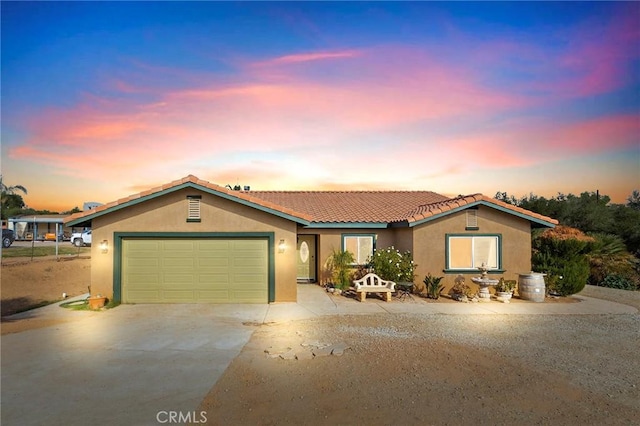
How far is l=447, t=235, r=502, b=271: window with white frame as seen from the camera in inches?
563

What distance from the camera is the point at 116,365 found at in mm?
6504

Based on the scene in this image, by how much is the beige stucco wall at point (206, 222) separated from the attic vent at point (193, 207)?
103 mm

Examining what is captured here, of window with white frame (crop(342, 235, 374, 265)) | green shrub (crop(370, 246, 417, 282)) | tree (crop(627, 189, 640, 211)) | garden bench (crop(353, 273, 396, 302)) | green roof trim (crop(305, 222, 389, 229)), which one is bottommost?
garden bench (crop(353, 273, 396, 302))

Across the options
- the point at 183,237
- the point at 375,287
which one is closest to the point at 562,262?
the point at 375,287

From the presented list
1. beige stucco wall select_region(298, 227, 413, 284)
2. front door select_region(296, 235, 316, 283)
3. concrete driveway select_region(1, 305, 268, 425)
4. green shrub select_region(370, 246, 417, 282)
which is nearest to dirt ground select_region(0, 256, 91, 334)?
concrete driveway select_region(1, 305, 268, 425)

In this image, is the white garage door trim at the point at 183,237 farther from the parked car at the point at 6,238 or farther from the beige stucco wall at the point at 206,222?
the parked car at the point at 6,238

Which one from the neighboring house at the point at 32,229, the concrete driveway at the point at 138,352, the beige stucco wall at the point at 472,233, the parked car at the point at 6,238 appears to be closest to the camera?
the concrete driveway at the point at 138,352

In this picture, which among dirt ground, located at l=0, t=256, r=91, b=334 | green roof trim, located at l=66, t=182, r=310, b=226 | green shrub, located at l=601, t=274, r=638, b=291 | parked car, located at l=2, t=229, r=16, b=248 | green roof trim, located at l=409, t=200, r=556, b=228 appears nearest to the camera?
dirt ground, located at l=0, t=256, r=91, b=334

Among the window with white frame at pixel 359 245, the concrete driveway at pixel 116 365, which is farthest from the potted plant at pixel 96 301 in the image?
the window with white frame at pixel 359 245

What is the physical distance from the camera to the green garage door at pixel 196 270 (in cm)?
1253

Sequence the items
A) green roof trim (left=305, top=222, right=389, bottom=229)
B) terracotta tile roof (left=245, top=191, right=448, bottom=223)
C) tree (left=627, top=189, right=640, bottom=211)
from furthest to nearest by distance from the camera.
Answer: tree (left=627, top=189, right=640, bottom=211)
terracotta tile roof (left=245, top=191, right=448, bottom=223)
green roof trim (left=305, top=222, right=389, bottom=229)

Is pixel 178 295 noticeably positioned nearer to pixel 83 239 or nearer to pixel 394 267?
pixel 394 267

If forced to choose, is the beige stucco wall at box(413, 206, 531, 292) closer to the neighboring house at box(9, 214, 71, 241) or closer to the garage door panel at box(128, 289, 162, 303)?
the garage door panel at box(128, 289, 162, 303)

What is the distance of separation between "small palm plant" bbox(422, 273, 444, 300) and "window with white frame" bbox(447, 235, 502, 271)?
947mm
